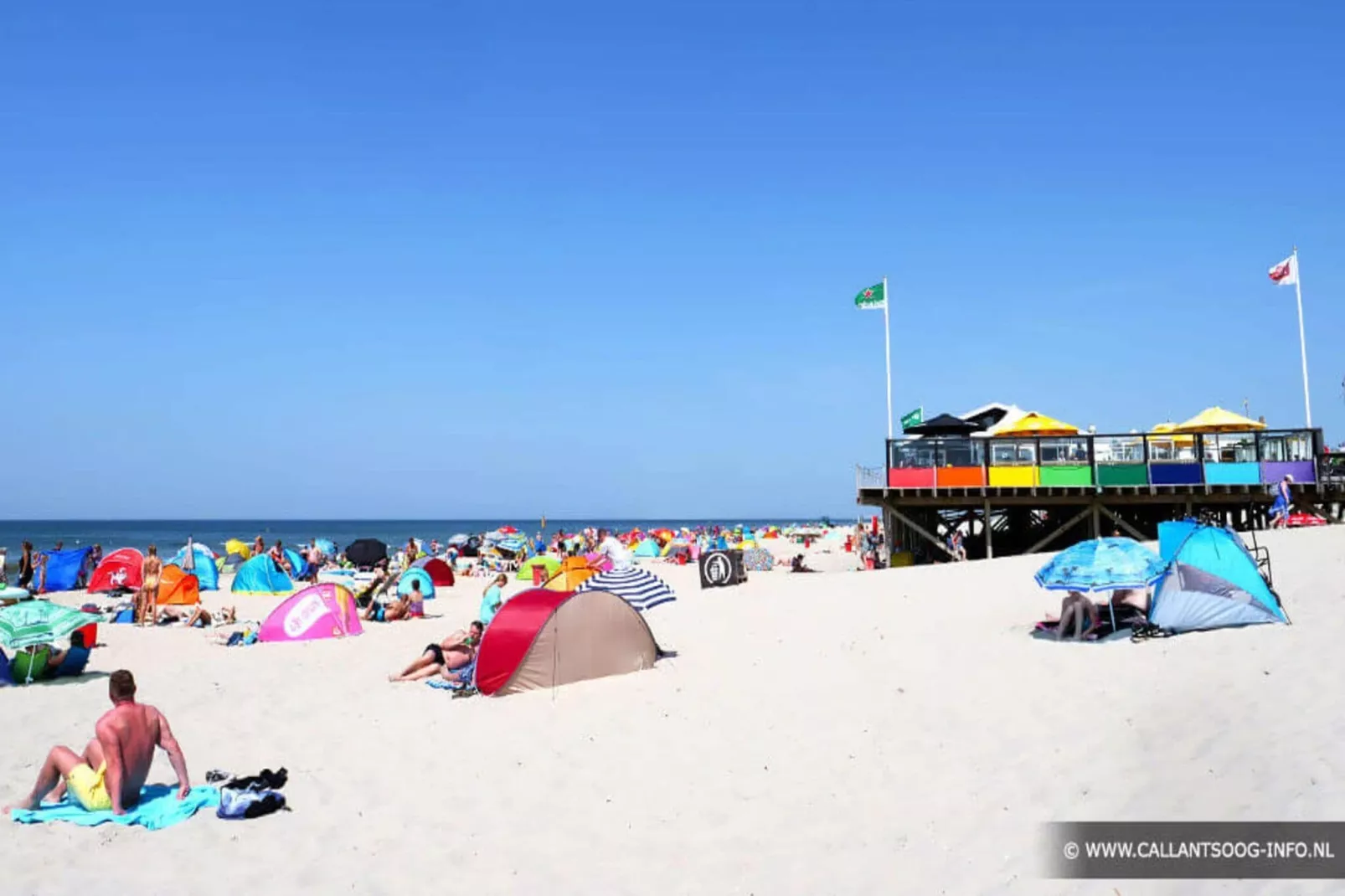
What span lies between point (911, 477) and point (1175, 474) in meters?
7.08

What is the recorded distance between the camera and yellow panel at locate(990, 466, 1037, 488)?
2575 cm

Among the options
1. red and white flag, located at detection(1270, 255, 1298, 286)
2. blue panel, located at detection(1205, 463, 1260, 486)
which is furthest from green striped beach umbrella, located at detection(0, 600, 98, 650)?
red and white flag, located at detection(1270, 255, 1298, 286)

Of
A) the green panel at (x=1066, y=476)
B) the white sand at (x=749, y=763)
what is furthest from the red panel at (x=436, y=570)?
the green panel at (x=1066, y=476)

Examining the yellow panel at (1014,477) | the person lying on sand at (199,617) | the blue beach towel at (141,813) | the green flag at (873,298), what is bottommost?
the blue beach towel at (141,813)

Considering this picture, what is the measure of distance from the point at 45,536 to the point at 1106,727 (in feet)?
394

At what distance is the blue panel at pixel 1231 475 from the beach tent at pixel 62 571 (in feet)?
104

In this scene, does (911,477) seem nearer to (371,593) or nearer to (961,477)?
(961,477)

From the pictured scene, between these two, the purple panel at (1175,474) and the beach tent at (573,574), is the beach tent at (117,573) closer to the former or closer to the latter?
the beach tent at (573,574)

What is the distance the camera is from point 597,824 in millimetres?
6801

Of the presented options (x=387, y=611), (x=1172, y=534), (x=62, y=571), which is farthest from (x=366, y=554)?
(x=1172, y=534)

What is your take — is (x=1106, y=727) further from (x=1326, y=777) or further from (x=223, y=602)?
(x=223, y=602)

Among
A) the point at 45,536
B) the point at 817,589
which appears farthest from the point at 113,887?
the point at 45,536

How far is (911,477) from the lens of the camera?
2617 centimetres

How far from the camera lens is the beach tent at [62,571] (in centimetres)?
2603
